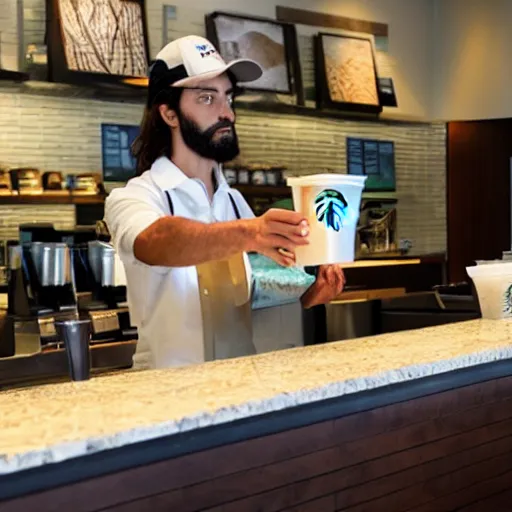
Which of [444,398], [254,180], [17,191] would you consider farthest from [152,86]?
[254,180]

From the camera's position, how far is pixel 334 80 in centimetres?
544

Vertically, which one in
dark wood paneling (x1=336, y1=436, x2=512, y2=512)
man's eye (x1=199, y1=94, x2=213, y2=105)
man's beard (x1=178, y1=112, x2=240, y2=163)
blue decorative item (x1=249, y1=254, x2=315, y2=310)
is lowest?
dark wood paneling (x1=336, y1=436, x2=512, y2=512)

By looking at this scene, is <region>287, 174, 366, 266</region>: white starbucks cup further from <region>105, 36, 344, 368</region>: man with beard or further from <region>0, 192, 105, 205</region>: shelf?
<region>0, 192, 105, 205</region>: shelf

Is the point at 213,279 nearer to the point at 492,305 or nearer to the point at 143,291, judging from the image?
the point at 143,291

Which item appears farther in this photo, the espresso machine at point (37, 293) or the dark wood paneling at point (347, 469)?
the espresso machine at point (37, 293)

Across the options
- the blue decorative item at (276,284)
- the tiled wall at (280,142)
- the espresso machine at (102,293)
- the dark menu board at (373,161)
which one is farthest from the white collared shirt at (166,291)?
the dark menu board at (373,161)

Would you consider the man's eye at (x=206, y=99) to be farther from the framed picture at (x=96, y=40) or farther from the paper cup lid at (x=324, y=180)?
the framed picture at (x=96, y=40)

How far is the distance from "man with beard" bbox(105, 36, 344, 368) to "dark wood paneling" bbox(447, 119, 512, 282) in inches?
172

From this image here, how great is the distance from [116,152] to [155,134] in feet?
7.85

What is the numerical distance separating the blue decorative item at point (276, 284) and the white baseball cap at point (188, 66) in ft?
1.65

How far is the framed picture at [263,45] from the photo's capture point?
4871mm

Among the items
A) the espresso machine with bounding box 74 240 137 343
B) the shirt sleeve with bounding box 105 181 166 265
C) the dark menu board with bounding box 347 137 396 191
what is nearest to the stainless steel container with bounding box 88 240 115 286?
the espresso machine with bounding box 74 240 137 343

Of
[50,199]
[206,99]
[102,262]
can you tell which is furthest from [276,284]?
[50,199]

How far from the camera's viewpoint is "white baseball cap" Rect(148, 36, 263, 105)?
2.04 metres
